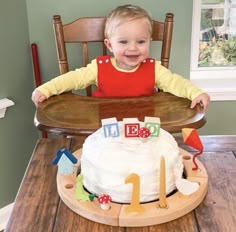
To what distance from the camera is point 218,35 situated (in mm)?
2135

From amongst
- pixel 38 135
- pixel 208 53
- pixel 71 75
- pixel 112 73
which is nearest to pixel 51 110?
pixel 71 75

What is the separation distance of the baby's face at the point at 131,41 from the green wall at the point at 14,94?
55cm

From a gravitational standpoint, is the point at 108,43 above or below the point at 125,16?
below

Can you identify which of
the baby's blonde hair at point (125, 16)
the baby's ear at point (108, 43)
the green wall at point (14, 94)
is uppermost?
the baby's blonde hair at point (125, 16)

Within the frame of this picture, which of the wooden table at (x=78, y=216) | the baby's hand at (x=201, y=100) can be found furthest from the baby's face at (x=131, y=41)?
the wooden table at (x=78, y=216)

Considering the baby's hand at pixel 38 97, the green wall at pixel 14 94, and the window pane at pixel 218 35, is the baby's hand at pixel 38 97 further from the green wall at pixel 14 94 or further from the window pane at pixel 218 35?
the window pane at pixel 218 35

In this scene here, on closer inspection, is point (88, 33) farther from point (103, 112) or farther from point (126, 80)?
point (103, 112)

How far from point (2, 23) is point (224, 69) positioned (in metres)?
1.15

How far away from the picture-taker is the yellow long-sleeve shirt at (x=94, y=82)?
1354 mm

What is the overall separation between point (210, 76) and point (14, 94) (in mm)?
1007

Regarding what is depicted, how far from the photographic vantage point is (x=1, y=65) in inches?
71.5

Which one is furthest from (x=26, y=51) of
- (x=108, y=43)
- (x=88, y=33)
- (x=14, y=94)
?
(x=108, y=43)

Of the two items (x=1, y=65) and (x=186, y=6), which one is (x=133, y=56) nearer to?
(x=186, y=6)

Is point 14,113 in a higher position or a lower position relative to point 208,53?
lower
